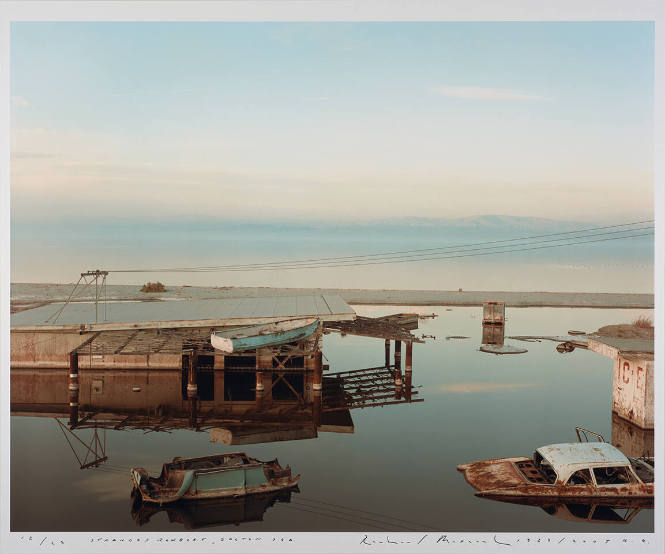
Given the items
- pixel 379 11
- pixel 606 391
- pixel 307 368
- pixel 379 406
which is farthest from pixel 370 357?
pixel 379 11

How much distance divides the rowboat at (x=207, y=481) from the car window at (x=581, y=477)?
6.17m

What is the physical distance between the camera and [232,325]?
22859 millimetres

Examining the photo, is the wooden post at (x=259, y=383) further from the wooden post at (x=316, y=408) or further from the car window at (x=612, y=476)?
the car window at (x=612, y=476)

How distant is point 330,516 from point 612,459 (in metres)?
6.37

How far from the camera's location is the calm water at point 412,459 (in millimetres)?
13188

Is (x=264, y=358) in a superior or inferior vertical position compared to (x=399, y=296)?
inferior

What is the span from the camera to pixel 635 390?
58.5 ft

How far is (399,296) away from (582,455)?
1607 inches

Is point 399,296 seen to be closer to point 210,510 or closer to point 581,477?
point 581,477

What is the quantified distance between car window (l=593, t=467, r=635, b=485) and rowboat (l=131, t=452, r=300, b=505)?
6778 mm

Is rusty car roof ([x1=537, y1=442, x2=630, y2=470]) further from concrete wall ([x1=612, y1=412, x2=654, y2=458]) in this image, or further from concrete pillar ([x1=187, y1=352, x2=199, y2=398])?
concrete pillar ([x1=187, y1=352, x2=199, y2=398])

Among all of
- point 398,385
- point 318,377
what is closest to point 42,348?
point 318,377

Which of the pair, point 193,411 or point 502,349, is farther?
point 502,349

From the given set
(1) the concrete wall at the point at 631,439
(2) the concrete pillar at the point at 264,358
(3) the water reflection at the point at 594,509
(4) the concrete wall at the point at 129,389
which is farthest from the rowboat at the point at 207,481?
(2) the concrete pillar at the point at 264,358
